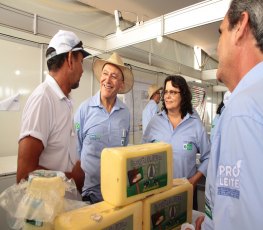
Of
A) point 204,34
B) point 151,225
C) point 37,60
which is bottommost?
point 151,225

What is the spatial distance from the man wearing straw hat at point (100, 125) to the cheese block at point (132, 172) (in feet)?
2.88

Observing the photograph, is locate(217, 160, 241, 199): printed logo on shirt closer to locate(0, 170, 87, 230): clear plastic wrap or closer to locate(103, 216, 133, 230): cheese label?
locate(103, 216, 133, 230): cheese label

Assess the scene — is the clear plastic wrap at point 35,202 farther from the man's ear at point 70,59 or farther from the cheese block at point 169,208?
the man's ear at point 70,59

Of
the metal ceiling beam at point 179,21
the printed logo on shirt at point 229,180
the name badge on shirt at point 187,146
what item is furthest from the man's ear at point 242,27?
the metal ceiling beam at point 179,21

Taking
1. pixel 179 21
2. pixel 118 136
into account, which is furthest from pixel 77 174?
pixel 179 21

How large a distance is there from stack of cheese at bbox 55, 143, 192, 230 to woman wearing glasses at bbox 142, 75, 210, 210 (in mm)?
675

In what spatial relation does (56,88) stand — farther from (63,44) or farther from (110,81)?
(110,81)

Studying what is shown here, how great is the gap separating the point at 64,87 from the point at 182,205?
2.68ft

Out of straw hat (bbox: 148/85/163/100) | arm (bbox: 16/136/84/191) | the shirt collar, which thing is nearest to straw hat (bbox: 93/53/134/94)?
the shirt collar

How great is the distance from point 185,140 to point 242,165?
119cm

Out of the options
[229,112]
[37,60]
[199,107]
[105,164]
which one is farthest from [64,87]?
[199,107]

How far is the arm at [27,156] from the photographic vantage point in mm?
944

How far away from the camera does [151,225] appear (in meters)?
0.88

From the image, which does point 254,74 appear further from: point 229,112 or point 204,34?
point 204,34
